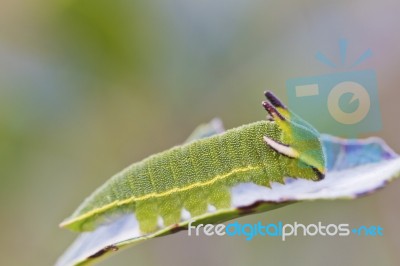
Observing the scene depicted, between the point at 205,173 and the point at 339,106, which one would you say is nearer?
the point at 205,173

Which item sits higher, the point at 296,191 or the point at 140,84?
the point at 140,84

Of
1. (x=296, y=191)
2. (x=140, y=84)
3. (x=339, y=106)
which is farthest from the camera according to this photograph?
(x=140, y=84)

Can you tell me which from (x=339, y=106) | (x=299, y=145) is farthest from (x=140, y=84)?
Result: (x=299, y=145)

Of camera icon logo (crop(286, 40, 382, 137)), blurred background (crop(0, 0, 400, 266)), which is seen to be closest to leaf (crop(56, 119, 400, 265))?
camera icon logo (crop(286, 40, 382, 137))

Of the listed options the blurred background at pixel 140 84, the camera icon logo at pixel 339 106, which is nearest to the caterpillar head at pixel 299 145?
the camera icon logo at pixel 339 106

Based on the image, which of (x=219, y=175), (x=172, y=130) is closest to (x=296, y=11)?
(x=172, y=130)

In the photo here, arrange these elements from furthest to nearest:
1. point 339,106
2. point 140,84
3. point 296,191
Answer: point 140,84 → point 339,106 → point 296,191

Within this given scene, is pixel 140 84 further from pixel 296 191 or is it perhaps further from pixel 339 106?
pixel 296 191
